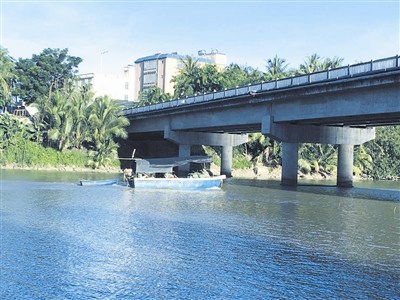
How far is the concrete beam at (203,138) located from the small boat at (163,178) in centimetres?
2001

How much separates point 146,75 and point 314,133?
130m

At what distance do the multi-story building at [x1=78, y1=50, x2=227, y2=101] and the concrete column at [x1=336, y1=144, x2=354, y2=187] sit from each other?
10105cm

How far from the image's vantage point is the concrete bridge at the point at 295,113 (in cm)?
4178

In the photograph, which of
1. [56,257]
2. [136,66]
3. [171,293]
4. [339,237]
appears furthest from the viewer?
[136,66]

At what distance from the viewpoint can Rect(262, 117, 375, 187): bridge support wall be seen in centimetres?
5456

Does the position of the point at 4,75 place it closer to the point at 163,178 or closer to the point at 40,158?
the point at 40,158

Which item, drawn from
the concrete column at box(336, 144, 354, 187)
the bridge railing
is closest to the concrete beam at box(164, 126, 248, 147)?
the bridge railing

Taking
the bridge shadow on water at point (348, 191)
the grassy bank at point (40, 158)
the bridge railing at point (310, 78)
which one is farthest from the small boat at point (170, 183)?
the grassy bank at point (40, 158)

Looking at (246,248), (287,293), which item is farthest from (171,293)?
(246,248)

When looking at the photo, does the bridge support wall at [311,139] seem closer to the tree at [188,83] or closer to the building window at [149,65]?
the tree at [188,83]

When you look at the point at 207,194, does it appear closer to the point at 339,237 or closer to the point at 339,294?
the point at 339,237

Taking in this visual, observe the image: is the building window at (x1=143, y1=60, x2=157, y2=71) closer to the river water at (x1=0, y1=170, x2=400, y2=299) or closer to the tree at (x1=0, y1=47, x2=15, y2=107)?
the tree at (x1=0, y1=47, x2=15, y2=107)

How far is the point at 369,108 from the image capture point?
140 ft

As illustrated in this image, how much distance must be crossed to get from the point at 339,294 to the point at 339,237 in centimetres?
938
